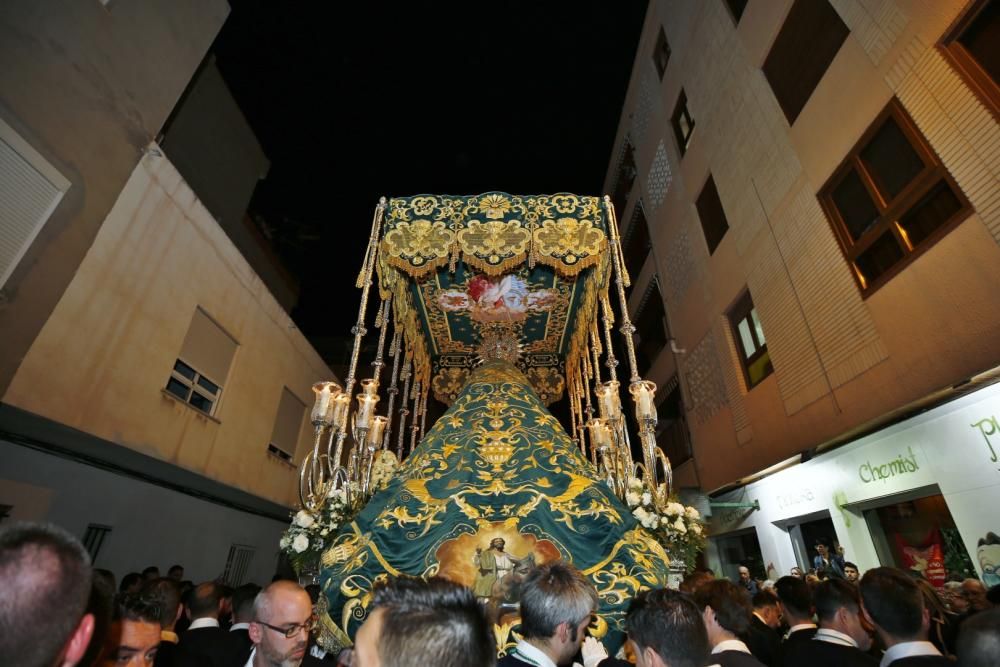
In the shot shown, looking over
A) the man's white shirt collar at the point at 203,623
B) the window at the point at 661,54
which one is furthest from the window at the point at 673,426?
the man's white shirt collar at the point at 203,623

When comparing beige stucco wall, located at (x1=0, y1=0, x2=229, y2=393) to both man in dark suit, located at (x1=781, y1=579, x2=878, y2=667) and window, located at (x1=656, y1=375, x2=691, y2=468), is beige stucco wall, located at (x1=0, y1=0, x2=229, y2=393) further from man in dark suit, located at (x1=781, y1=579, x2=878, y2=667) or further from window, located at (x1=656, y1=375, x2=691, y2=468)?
window, located at (x1=656, y1=375, x2=691, y2=468)

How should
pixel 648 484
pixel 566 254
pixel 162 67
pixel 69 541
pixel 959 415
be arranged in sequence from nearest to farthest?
pixel 69 541
pixel 648 484
pixel 959 415
pixel 566 254
pixel 162 67

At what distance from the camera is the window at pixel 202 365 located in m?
7.32

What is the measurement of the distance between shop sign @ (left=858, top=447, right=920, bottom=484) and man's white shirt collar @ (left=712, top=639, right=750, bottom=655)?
Answer: 15.5 feet

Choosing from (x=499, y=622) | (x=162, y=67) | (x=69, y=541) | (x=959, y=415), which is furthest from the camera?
(x=162, y=67)

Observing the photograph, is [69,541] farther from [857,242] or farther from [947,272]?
[857,242]

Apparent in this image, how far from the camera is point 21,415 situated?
4840mm

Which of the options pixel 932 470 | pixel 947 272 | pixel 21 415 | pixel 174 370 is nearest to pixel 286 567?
pixel 174 370

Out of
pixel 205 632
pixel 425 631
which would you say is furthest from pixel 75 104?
pixel 425 631

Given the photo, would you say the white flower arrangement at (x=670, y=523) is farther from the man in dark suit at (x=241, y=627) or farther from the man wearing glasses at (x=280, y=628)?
the man in dark suit at (x=241, y=627)

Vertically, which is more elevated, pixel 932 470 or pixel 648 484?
pixel 932 470

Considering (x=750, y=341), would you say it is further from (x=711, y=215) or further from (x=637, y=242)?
(x=637, y=242)

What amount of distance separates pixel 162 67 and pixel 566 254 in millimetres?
6414

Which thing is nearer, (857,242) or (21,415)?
(21,415)
